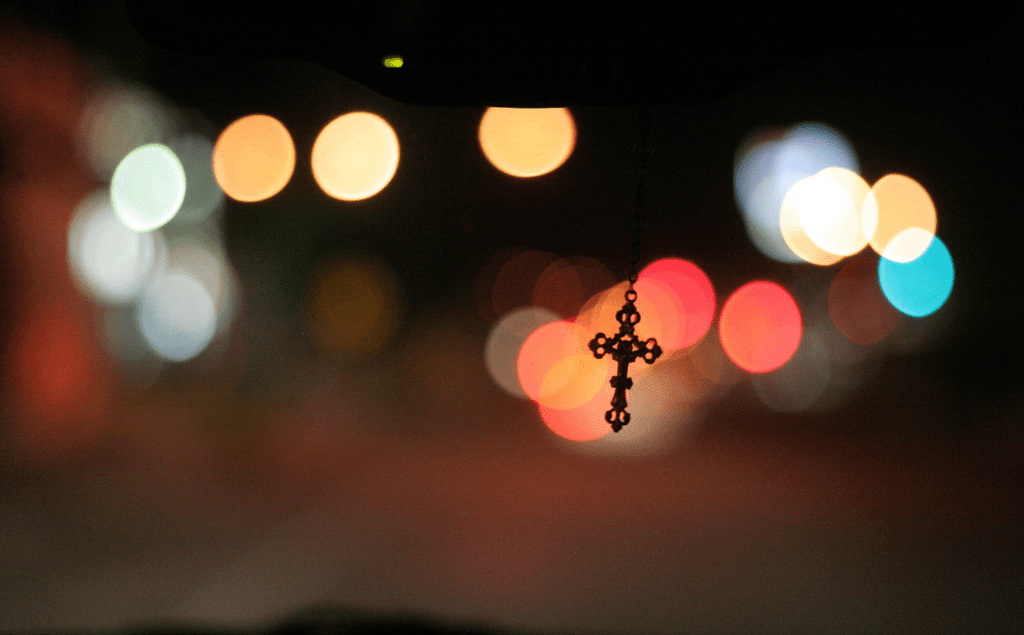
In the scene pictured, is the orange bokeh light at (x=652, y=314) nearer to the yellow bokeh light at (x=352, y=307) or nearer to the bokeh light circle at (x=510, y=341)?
the bokeh light circle at (x=510, y=341)

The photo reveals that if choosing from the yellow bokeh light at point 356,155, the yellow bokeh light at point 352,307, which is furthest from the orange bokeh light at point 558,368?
the yellow bokeh light at point 356,155

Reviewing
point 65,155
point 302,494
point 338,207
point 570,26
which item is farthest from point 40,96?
point 570,26

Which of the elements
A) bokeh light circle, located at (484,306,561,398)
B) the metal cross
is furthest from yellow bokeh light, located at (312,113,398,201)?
the metal cross

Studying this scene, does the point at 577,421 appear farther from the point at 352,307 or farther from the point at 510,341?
the point at 352,307

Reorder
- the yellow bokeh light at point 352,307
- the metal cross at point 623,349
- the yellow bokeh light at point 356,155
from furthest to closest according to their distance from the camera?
the yellow bokeh light at point 352,307 < the yellow bokeh light at point 356,155 < the metal cross at point 623,349

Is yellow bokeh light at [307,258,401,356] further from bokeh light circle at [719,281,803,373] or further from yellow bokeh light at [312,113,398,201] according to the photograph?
bokeh light circle at [719,281,803,373]

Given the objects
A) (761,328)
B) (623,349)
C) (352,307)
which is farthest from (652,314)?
(623,349)

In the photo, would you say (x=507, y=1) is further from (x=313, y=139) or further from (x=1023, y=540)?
(x=313, y=139)

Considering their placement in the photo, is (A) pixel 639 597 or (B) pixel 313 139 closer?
(A) pixel 639 597
